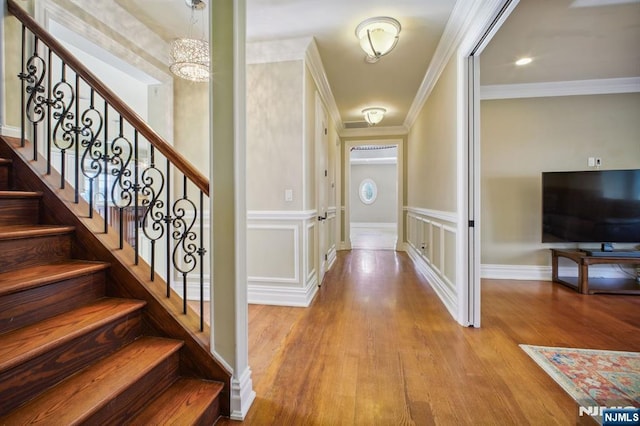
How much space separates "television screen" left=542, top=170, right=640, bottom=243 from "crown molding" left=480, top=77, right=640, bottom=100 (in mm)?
1122

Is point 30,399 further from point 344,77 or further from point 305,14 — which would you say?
point 344,77

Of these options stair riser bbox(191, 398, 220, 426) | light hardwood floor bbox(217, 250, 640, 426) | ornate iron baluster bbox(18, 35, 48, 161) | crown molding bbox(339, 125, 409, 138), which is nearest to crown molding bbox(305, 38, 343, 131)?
crown molding bbox(339, 125, 409, 138)

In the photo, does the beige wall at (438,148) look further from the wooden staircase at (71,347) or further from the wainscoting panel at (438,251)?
the wooden staircase at (71,347)

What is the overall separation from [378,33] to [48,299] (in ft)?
9.40

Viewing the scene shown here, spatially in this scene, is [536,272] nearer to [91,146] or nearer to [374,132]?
[374,132]

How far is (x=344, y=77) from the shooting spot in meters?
3.61

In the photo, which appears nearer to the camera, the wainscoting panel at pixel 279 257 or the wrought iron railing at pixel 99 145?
the wrought iron railing at pixel 99 145

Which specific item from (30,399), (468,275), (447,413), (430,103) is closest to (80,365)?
(30,399)

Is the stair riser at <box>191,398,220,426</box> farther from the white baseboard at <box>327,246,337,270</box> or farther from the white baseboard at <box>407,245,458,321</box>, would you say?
the white baseboard at <box>327,246,337,270</box>

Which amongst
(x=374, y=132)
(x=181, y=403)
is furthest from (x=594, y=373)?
(x=374, y=132)

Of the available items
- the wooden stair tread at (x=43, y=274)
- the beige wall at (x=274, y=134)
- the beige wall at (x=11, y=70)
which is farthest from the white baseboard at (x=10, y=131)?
the beige wall at (x=274, y=134)

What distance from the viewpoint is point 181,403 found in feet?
3.92

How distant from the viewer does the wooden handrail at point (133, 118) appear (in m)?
1.45

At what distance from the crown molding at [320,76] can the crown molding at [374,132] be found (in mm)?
1186
